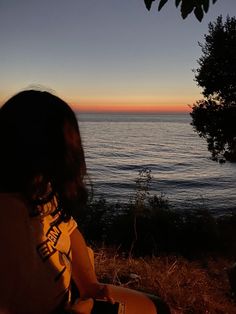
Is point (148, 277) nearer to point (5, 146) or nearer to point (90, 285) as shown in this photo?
point (90, 285)

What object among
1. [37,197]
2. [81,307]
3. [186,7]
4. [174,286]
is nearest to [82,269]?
[81,307]

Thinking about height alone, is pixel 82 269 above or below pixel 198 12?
below

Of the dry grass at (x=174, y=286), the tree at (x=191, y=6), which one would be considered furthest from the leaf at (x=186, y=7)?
the dry grass at (x=174, y=286)

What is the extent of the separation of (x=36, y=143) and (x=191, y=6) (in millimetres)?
1166

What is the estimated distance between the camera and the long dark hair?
5.65 feet

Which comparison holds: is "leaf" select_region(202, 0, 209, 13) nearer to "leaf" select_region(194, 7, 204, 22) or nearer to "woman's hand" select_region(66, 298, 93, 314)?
"leaf" select_region(194, 7, 204, 22)

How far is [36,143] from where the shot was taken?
68.9 inches

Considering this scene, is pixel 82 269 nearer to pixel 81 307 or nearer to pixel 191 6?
pixel 81 307

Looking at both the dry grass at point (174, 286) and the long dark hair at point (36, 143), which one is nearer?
the long dark hair at point (36, 143)

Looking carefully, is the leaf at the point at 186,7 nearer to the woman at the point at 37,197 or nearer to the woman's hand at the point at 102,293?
the woman at the point at 37,197

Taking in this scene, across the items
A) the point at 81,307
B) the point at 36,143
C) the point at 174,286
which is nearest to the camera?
the point at 36,143

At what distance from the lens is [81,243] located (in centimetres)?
232

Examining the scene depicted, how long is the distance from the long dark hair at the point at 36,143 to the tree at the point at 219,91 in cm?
1572

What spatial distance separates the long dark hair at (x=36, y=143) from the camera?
1.72 metres
